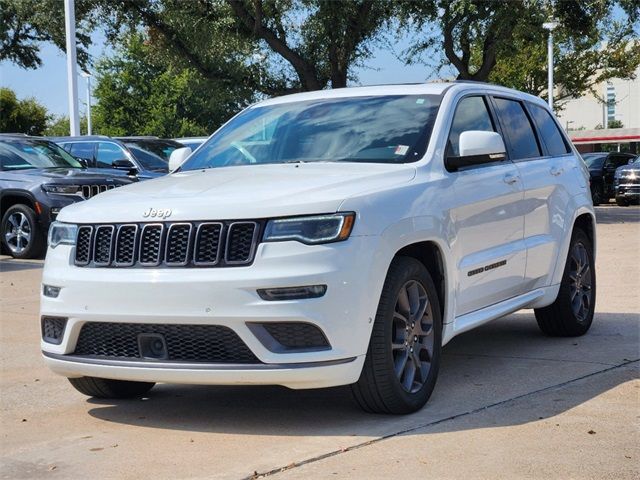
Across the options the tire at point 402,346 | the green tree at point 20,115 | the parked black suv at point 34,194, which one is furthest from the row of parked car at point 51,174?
the green tree at point 20,115

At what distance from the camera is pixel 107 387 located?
620 centimetres

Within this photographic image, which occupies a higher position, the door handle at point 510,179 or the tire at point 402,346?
the door handle at point 510,179

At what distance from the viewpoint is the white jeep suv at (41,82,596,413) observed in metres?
5.19

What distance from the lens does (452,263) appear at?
6121mm

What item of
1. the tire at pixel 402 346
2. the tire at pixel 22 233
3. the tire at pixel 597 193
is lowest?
the tire at pixel 597 193

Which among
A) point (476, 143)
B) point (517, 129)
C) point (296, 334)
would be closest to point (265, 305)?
point (296, 334)

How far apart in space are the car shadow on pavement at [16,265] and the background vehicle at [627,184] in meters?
20.8

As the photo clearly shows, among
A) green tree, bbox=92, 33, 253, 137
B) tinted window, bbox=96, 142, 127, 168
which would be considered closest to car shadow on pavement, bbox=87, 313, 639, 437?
tinted window, bbox=96, 142, 127, 168

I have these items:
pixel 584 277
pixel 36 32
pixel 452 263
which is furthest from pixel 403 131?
pixel 36 32

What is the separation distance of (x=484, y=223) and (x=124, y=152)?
1253 centimetres

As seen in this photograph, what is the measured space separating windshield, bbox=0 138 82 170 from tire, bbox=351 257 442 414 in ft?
35.8

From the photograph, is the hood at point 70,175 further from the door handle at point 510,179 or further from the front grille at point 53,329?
the front grille at point 53,329

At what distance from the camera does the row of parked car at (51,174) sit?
14.8m

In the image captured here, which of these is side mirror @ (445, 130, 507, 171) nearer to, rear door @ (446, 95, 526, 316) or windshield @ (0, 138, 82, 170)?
rear door @ (446, 95, 526, 316)
